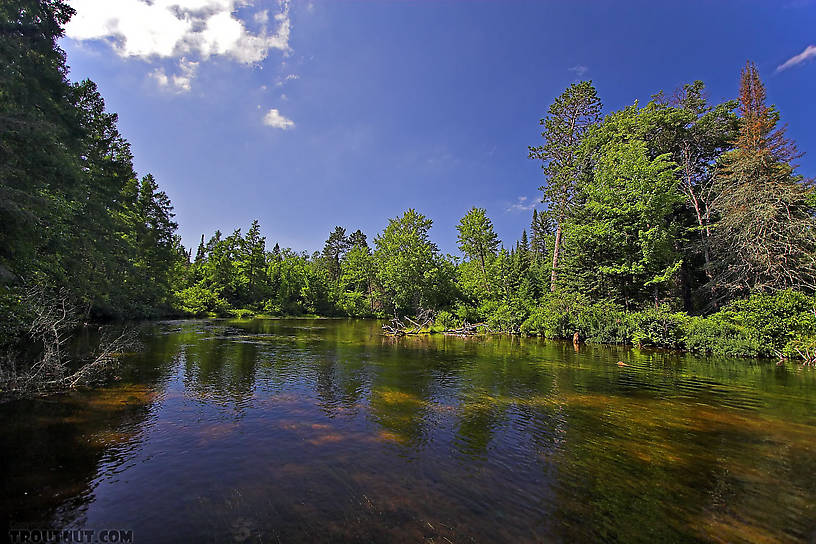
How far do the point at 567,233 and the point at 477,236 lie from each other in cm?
1754

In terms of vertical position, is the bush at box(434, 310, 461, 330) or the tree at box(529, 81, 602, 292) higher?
the tree at box(529, 81, 602, 292)

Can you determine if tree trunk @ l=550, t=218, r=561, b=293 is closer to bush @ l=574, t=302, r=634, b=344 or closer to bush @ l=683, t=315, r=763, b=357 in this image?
bush @ l=574, t=302, r=634, b=344

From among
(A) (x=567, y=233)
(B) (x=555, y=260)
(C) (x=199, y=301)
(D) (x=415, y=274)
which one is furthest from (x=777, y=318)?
(C) (x=199, y=301)

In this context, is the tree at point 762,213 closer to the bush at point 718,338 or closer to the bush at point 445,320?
the bush at point 718,338

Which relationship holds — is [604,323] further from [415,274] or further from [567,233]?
[415,274]

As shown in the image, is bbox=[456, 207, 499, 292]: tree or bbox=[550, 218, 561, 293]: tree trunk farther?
bbox=[456, 207, 499, 292]: tree

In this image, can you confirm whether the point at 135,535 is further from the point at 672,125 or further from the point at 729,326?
the point at 672,125

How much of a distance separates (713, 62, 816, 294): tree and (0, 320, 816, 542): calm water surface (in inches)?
414

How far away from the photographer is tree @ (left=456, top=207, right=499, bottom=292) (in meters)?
46.2

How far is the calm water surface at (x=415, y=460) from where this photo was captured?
4.88 metres

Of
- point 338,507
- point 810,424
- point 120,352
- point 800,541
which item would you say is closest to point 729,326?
point 810,424

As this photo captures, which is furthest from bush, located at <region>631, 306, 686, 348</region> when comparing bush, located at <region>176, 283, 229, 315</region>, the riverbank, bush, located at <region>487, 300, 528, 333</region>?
bush, located at <region>176, 283, 229, 315</region>

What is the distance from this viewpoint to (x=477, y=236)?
4641 centimetres

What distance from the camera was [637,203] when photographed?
83.4ft
